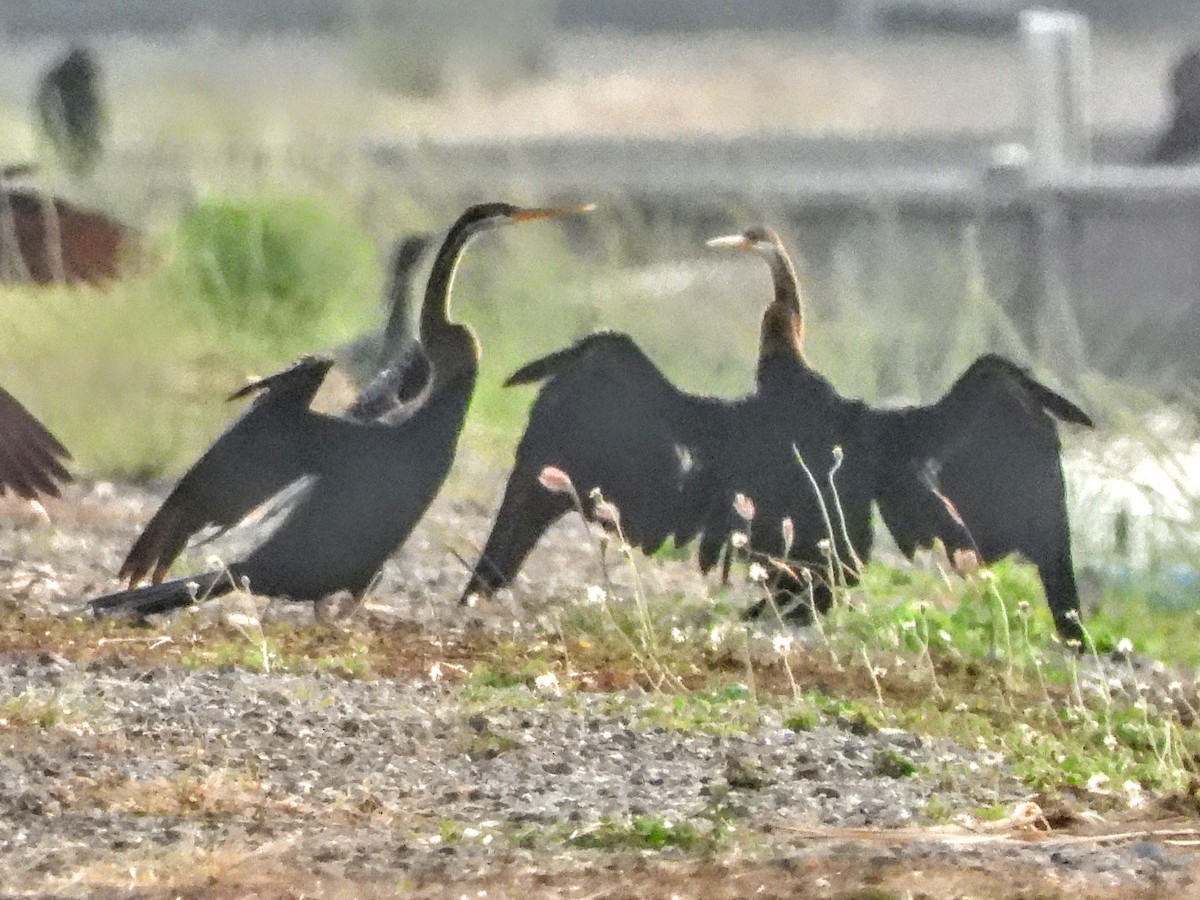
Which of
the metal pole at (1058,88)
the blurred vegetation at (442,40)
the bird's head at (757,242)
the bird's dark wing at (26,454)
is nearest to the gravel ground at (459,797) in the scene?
the bird's dark wing at (26,454)

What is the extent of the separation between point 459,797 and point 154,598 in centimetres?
183

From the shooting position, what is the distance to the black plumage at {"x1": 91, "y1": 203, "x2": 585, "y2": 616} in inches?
245

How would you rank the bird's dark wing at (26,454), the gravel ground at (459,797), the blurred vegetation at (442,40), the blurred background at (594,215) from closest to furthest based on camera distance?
the gravel ground at (459,797) < the bird's dark wing at (26,454) < the blurred background at (594,215) < the blurred vegetation at (442,40)

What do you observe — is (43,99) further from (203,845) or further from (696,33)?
(203,845)

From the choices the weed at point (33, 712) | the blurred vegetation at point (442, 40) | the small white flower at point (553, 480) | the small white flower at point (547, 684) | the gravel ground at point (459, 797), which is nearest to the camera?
the gravel ground at point (459, 797)

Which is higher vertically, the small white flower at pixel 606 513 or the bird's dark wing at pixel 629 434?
the bird's dark wing at pixel 629 434

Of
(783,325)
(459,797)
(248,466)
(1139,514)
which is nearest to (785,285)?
(783,325)

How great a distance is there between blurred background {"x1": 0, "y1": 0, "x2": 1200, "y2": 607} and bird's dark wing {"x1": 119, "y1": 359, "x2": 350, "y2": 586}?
1.26m

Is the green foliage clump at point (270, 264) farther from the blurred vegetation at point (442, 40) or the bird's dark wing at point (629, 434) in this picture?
the bird's dark wing at point (629, 434)

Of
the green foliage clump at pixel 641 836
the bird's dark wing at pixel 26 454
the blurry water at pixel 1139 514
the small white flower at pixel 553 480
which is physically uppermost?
the bird's dark wing at pixel 26 454

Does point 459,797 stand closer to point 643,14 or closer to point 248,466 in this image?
point 248,466

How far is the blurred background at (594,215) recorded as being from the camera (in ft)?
27.4

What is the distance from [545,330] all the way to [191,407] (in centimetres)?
137

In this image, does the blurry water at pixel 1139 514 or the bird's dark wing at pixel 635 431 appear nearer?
the bird's dark wing at pixel 635 431
